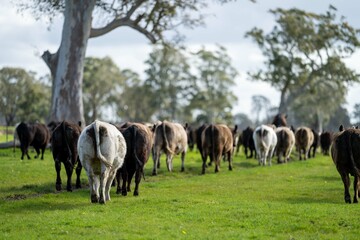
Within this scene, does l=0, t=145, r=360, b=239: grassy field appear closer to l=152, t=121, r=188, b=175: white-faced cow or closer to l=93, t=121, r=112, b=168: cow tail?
l=93, t=121, r=112, b=168: cow tail

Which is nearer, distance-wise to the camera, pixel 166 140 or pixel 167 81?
pixel 166 140

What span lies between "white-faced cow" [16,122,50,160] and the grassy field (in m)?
5.22

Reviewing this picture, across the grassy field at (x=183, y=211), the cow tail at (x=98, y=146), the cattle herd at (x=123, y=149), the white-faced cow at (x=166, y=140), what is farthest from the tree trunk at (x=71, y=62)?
the cow tail at (x=98, y=146)

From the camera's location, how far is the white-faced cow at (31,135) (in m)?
24.6

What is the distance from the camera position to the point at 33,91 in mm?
67812

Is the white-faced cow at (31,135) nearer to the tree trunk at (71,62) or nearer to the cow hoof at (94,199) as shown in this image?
the tree trunk at (71,62)

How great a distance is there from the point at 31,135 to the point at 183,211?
562 inches

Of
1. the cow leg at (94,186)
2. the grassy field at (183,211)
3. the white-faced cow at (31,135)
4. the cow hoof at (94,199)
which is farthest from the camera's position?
the white-faced cow at (31,135)

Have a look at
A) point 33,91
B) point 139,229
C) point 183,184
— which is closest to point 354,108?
point 33,91

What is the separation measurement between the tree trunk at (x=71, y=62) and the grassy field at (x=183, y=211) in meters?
10.2

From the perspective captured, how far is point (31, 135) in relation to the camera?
2480 centimetres

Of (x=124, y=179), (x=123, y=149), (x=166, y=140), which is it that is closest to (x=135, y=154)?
(x=124, y=179)

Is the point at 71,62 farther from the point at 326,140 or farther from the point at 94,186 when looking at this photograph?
the point at 326,140

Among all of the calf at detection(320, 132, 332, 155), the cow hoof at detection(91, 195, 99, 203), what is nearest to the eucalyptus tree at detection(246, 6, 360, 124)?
the calf at detection(320, 132, 332, 155)
